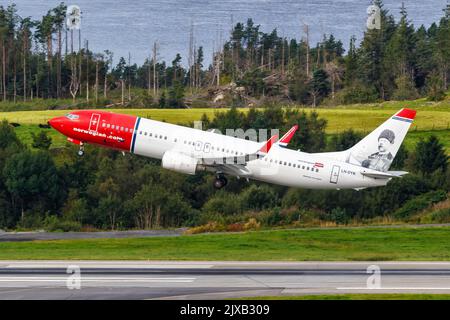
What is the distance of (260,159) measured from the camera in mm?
81250

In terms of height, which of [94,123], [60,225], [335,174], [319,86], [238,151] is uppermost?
[94,123]

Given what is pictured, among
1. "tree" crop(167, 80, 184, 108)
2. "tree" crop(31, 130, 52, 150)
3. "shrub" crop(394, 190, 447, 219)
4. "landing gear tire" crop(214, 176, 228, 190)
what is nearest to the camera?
"landing gear tire" crop(214, 176, 228, 190)

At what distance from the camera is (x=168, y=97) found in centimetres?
16688

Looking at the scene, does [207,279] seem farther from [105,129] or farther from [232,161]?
[105,129]

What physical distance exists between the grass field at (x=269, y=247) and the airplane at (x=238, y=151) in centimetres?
471

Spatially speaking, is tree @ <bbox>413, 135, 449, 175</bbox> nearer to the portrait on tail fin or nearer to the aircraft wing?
the portrait on tail fin

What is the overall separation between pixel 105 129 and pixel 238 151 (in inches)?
413

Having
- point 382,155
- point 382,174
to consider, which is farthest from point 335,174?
point 382,155

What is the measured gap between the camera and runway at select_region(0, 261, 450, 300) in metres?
45.9

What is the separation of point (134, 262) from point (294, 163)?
2586 centimetres

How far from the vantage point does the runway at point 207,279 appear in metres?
45.9

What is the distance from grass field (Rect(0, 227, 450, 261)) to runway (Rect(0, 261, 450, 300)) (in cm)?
413

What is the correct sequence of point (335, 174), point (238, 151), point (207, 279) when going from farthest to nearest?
point (335, 174) → point (238, 151) → point (207, 279)

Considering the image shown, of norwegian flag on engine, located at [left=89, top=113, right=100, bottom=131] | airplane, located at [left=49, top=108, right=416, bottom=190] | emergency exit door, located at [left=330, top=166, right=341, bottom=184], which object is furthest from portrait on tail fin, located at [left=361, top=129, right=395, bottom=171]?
norwegian flag on engine, located at [left=89, top=113, right=100, bottom=131]
